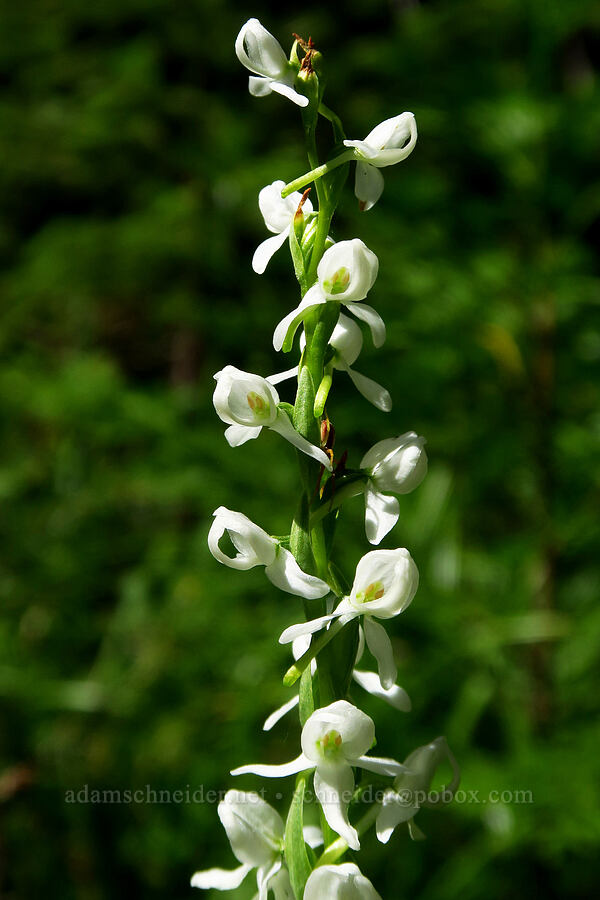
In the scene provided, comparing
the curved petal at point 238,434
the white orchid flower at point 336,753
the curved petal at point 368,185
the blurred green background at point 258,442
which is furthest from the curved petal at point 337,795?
the blurred green background at point 258,442

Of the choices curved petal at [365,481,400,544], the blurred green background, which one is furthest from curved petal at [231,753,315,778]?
the blurred green background

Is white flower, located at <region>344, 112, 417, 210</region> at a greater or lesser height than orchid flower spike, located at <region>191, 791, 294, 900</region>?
greater

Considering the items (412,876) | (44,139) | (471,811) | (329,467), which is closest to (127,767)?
(412,876)

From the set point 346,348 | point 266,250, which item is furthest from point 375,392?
point 266,250

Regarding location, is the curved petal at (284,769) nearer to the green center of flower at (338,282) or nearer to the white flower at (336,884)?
the white flower at (336,884)

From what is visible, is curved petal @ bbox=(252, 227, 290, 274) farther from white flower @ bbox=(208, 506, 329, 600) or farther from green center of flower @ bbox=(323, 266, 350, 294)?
white flower @ bbox=(208, 506, 329, 600)

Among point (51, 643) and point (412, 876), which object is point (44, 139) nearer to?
point (51, 643)

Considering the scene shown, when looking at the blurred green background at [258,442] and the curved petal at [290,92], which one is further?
the blurred green background at [258,442]

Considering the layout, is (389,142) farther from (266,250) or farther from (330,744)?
(330,744)
